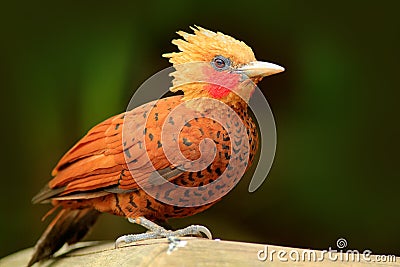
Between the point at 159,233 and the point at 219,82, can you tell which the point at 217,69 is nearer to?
the point at 219,82

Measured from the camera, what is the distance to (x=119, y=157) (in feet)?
5.23

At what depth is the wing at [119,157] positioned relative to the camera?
155cm

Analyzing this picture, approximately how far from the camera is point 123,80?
2262mm

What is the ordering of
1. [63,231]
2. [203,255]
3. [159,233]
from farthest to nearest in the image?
1. [63,231]
2. [159,233]
3. [203,255]

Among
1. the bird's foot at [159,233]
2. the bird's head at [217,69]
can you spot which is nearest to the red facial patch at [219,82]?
the bird's head at [217,69]

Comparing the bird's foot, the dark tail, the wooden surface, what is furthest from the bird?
the dark tail

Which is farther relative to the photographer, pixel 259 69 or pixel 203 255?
pixel 259 69

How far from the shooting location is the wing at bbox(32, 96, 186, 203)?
5.08 ft

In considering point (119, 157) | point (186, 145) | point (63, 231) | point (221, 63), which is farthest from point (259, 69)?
point (63, 231)

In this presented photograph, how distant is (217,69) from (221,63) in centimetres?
2

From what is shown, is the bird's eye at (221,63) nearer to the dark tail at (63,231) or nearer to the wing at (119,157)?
the wing at (119,157)

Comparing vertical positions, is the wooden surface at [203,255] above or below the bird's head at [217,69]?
below

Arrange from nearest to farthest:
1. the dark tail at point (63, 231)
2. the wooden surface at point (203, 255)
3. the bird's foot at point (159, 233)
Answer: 1. the wooden surface at point (203, 255)
2. the bird's foot at point (159, 233)
3. the dark tail at point (63, 231)

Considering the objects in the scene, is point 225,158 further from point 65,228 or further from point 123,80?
point 123,80
